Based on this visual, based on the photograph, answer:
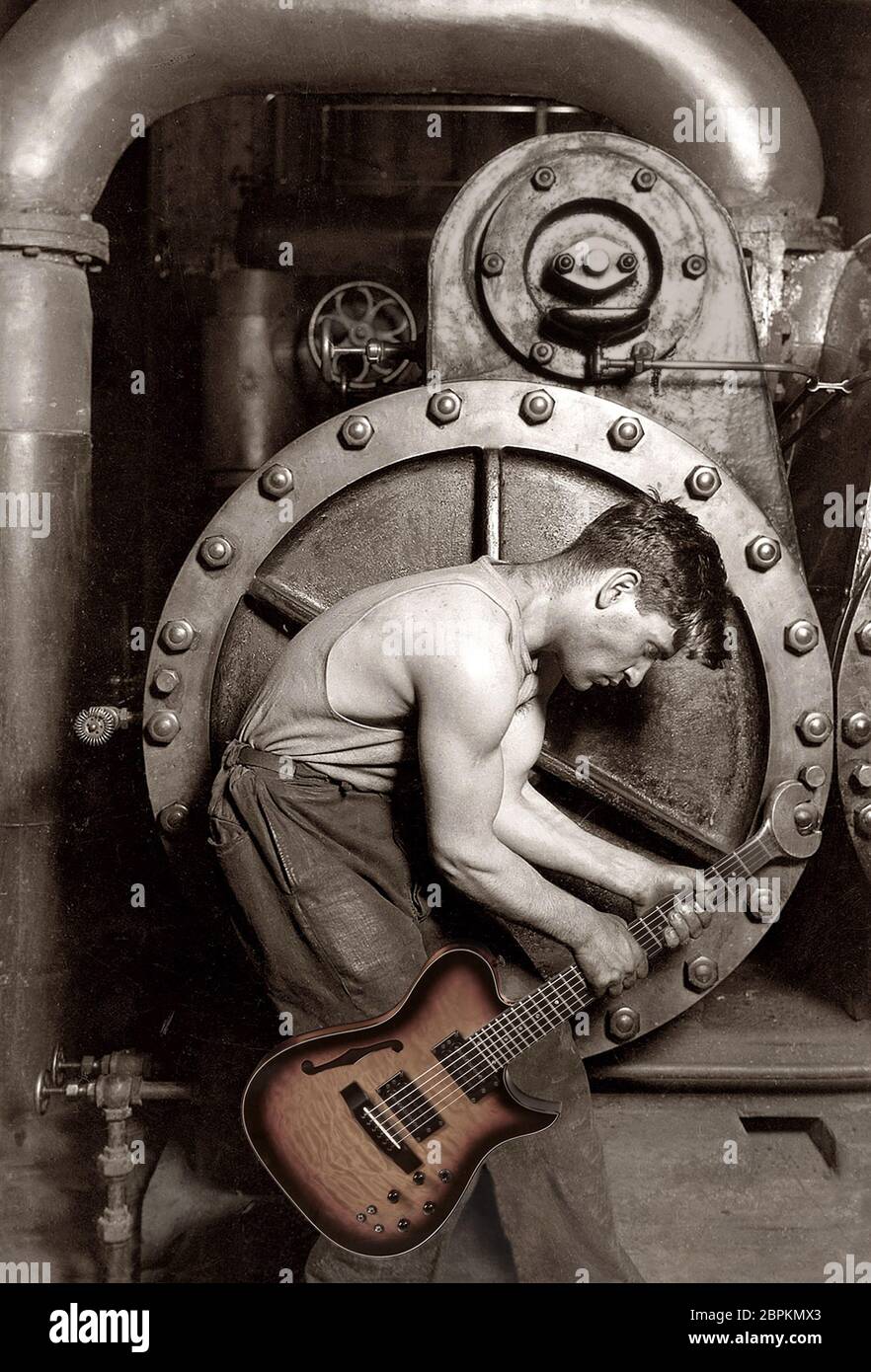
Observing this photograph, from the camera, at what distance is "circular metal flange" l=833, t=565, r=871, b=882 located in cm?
256

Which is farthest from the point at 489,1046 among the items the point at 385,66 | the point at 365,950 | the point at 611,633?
the point at 385,66

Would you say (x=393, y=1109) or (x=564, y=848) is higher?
(x=564, y=848)

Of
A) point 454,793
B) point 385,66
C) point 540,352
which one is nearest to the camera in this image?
point 454,793

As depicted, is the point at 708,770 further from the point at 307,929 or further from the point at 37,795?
the point at 37,795

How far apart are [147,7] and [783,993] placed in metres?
2.65

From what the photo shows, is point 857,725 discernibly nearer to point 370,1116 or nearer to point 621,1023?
point 621,1023

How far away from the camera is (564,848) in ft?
7.92

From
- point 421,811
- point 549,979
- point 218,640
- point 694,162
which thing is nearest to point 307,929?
point 421,811

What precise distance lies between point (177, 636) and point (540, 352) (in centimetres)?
95

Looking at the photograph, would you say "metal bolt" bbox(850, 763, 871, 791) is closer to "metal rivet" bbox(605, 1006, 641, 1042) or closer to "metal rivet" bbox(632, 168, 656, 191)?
"metal rivet" bbox(605, 1006, 641, 1042)

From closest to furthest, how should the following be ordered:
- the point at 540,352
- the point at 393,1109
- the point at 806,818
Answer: the point at 393,1109, the point at 806,818, the point at 540,352

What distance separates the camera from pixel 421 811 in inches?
91.7

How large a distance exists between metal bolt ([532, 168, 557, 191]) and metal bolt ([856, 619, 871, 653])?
1.11 metres

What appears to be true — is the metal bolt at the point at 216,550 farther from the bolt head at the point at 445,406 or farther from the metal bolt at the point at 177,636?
the bolt head at the point at 445,406
